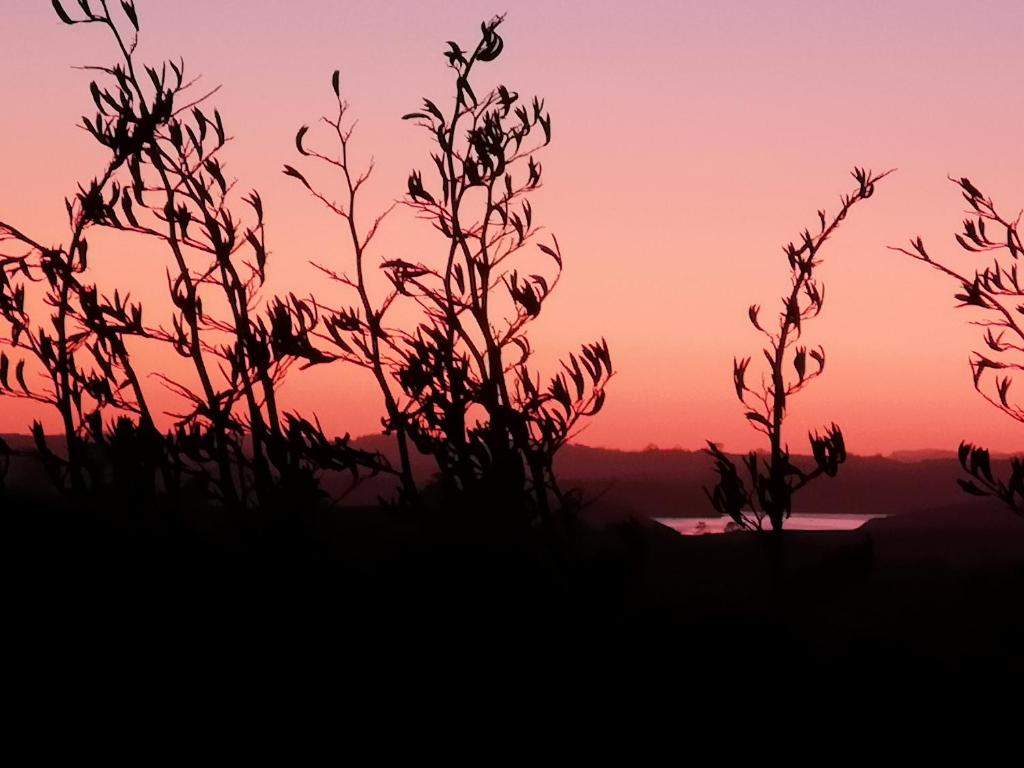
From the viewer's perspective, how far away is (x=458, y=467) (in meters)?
14.3

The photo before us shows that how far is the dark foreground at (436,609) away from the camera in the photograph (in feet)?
37.7

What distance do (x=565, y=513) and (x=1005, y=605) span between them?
4.65 meters

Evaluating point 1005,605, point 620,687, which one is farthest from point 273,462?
point 1005,605

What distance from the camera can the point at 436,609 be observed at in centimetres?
1269

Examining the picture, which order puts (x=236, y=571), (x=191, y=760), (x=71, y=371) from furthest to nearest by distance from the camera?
(x=71, y=371), (x=236, y=571), (x=191, y=760)

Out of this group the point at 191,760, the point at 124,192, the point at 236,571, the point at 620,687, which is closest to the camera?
the point at 191,760

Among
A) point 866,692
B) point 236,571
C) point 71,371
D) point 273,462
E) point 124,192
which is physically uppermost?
point 124,192

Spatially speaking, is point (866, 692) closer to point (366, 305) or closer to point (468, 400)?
point (468, 400)

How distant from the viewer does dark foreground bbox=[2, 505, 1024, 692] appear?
37.7 ft

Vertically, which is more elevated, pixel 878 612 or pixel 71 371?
pixel 71 371

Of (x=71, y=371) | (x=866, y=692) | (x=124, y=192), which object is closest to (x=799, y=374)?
(x=866, y=692)

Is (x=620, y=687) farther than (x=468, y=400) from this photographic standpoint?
No

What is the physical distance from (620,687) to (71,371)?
30.8 ft

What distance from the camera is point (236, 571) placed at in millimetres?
13820
